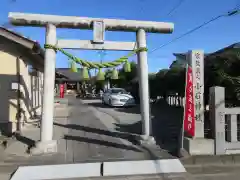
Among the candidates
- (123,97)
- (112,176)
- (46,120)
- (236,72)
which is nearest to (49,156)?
(46,120)

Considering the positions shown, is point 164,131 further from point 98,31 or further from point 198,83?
point 98,31

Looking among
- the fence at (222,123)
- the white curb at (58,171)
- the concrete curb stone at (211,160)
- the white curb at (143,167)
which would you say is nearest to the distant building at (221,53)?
the fence at (222,123)

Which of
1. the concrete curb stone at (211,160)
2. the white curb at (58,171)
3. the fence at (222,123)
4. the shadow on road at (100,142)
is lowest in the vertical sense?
the white curb at (58,171)

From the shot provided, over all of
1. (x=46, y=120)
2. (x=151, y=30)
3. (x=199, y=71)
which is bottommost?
(x=46, y=120)

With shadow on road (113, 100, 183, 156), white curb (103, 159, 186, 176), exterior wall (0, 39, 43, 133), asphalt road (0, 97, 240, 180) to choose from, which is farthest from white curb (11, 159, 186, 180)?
exterior wall (0, 39, 43, 133)

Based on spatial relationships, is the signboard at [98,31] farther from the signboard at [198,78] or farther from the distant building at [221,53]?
the distant building at [221,53]

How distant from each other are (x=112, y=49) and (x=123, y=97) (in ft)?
47.1

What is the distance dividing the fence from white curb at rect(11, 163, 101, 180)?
320cm

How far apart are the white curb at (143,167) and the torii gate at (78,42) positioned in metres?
1.87

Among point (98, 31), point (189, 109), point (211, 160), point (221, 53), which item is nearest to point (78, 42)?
point (98, 31)

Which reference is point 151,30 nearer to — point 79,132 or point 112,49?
point 112,49

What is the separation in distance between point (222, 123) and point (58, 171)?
4316 millimetres

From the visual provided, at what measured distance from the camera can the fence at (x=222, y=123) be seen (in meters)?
7.68

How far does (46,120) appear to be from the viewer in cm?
838
